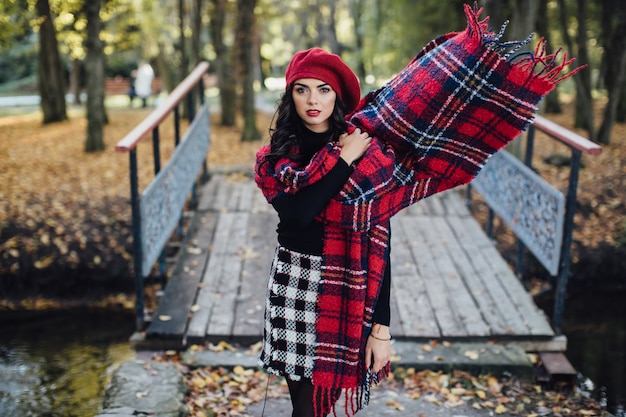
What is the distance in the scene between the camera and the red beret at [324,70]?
90.5 inches

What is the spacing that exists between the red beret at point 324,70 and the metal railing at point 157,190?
192cm

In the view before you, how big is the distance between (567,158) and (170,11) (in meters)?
12.6

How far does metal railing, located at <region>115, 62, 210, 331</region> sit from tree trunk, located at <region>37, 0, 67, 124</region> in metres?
→ 6.64

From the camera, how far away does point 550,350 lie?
4.43 meters

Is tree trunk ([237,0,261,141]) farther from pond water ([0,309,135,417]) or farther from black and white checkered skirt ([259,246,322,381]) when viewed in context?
black and white checkered skirt ([259,246,322,381])

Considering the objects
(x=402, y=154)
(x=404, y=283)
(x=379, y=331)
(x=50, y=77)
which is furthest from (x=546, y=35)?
(x=379, y=331)

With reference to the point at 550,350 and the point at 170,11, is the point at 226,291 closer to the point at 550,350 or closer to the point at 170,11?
the point at 550,350

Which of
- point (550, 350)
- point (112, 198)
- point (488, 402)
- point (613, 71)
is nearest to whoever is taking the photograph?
point (488, 402)

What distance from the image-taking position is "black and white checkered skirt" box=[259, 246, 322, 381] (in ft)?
7.83

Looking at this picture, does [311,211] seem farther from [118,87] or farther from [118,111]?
[118,87]

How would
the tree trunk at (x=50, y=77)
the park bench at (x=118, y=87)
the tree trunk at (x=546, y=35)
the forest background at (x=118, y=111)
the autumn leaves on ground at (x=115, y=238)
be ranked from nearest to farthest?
1. the autumn leaves on ground at (x=115, y=238)
2. the forest background at (x=118, y=111)
3. the tree trunk at (x=546, y=35)
4. the tree trunk at (x=50, y=77)
5. the park bench at (x=118, y=87)

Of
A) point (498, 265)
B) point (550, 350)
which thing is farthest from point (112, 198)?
point (550, 350)

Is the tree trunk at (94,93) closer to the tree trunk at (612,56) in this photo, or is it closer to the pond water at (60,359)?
the pond water at (60,359)

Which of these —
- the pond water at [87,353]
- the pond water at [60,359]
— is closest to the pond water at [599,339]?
the pond water at [87,353]
